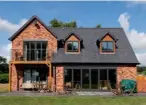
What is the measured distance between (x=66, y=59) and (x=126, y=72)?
650 cm

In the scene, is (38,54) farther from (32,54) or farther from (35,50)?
(32,54)

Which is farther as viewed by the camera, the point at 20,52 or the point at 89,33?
the point at 89,33

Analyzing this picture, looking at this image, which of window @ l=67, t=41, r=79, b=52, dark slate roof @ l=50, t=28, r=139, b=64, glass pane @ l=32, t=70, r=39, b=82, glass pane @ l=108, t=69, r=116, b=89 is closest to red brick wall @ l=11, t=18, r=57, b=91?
dark slate roof @ l=50, t=28, r=139, b=64

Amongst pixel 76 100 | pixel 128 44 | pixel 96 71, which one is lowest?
pixel 76 100

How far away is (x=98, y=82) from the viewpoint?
37.8 metres

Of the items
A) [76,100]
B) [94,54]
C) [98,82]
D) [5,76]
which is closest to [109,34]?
[94,54]

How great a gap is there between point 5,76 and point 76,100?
36407 millimetres

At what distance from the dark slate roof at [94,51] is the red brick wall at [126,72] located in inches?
26.7

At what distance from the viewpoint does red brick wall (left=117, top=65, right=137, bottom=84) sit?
3775 cm

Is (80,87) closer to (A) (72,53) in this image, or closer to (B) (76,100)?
(A) (72,53)

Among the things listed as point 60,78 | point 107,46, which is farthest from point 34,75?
point 107,46

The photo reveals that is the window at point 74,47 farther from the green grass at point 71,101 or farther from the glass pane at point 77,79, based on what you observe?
the green grass at point 71,101

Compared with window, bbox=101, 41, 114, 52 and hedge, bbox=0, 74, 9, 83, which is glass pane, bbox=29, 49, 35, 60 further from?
hedge, bbox=0, 74, 9, 83

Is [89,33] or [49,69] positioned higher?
[89,33]
